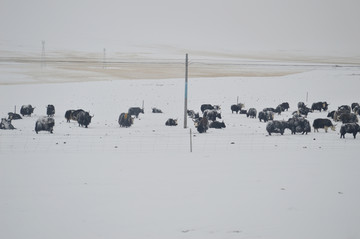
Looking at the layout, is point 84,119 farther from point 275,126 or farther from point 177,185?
point 177,185

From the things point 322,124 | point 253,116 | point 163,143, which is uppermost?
point 253,116

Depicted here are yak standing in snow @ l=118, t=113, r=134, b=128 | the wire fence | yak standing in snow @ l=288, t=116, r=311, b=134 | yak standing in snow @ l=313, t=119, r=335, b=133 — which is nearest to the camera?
the wire fence

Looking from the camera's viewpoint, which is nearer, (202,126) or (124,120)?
(202,126)

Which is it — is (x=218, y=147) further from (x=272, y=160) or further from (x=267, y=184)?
(x=267, y=184)

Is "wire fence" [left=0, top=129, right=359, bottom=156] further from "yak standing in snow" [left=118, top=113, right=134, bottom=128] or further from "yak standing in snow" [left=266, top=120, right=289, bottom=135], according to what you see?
"yak standing in snow" [left=118, top=113, right=134, bottom=128]

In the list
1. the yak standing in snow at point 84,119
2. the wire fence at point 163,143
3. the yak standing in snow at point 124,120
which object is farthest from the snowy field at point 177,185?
the yak standing in snow at point 124,120

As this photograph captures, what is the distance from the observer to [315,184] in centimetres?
1112

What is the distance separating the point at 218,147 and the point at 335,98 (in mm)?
35430

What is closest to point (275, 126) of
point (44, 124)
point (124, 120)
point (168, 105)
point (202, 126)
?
point (202, 126)

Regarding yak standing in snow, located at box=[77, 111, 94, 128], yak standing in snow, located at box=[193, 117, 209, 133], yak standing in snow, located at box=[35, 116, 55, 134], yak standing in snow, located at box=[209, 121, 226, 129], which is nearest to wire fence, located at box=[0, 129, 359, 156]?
yak standing in snow, located at box=[35, 116, 55, 134]

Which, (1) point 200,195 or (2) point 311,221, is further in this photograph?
(1) point 200,195

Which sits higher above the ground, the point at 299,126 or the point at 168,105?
the point at 168,105

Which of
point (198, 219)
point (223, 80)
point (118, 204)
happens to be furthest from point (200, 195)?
point (223, 80)

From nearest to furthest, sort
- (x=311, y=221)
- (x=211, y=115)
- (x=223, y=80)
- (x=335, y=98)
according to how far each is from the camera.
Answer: (x=311, y=221)
(x=211, y=115)
(x=335, y=98)
(x=223, y=80)
